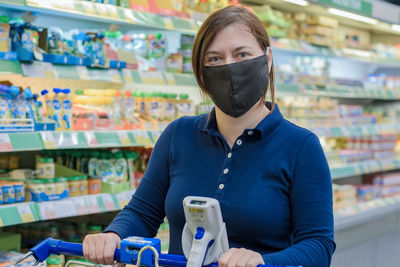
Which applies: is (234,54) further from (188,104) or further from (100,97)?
(188,104)

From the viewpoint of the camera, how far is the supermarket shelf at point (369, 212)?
4.27 metres

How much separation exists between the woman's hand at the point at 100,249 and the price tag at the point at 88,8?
5.08ft

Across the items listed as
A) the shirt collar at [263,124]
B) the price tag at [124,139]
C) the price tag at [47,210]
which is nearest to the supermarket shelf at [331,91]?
the price tag at [124,139]

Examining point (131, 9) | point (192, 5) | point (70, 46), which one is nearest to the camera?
point (70, 46)

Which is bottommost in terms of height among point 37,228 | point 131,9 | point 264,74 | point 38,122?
point 37,228

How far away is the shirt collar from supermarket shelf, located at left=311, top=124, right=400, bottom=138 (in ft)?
9.24

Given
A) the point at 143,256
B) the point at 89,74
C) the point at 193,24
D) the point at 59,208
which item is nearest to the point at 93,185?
the point at 59,208

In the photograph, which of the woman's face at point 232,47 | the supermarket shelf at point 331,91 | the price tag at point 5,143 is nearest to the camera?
the woman's face at point 232,47

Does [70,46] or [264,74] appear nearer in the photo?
[264,74]

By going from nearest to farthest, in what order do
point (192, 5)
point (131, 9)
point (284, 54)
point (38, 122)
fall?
point (38, 122) → point (131, 9) → point (192, 5) → point (284, 54)

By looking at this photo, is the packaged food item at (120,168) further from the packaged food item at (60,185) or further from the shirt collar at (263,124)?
the shirt collar at (263,124)

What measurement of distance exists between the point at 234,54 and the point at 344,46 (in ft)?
13.4

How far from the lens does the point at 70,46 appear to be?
2771 millimetres

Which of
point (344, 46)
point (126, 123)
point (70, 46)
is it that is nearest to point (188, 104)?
point (126, 123)
